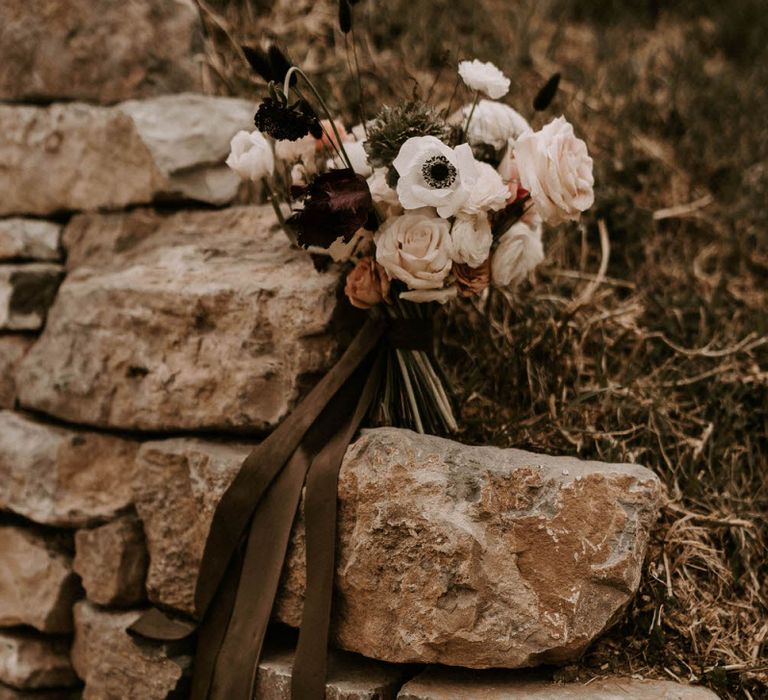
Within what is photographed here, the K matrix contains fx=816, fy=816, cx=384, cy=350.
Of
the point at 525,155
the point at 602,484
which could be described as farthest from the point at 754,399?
the point at 525,155

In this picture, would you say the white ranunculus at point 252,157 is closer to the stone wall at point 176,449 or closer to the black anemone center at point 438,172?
the stone wall at point 176,449

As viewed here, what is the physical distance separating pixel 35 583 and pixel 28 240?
968mm

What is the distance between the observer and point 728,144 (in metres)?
3.05

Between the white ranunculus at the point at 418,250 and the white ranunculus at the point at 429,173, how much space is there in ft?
0.26

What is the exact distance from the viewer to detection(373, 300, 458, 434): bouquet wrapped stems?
183 centimetres

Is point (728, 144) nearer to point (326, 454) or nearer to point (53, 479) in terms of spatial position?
point (326, 454)

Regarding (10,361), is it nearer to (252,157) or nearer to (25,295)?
(25,295)

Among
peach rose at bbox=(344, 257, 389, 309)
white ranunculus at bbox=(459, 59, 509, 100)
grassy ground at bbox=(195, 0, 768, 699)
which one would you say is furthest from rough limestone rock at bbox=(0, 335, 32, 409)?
white ranunculus at bbox=(459, 59, 509, 100)

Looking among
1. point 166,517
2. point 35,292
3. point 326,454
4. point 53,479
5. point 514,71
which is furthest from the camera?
point 514,71

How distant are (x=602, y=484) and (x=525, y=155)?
674mm

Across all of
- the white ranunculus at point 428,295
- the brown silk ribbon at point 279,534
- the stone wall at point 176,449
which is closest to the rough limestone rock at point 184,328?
the stone wall at point 176,449

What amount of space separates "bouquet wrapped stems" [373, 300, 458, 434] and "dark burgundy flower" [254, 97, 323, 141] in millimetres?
Answer: 443

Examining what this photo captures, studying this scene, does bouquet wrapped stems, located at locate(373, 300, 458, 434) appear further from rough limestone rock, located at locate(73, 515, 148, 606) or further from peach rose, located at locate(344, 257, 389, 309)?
rough limestone rock, located at locate(73, 515, 148, 606)

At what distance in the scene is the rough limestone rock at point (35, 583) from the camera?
2135 millimetres
